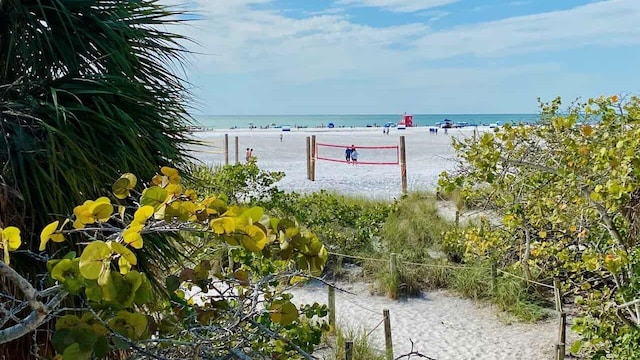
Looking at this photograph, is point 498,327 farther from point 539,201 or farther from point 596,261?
point 596,261

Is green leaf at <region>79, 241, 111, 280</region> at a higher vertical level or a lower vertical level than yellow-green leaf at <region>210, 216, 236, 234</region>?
lower

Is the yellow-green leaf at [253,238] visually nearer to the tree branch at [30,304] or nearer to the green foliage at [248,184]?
the tree branch at [30,304]

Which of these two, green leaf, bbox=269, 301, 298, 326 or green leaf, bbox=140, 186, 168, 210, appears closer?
green leaf, bbox=140, 186, 168, 210

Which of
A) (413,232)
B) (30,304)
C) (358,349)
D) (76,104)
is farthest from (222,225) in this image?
(413,232)

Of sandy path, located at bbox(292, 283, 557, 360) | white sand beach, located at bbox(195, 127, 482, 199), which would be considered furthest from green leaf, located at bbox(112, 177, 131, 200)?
white sand beach, located at bbox(195, 127, 482, 199)

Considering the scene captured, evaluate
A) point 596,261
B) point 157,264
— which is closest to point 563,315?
point 596,261

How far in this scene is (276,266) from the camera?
4.09 m

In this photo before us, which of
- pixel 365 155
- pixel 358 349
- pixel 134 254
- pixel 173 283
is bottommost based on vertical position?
pixel 358 349

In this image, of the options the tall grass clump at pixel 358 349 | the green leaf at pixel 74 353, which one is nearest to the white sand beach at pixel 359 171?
the tall grass clump at pixel 358 349

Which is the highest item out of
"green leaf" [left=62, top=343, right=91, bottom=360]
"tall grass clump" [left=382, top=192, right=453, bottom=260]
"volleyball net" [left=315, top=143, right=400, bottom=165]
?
"green leaf" [left=62, top=343, right=91, bottom=360]

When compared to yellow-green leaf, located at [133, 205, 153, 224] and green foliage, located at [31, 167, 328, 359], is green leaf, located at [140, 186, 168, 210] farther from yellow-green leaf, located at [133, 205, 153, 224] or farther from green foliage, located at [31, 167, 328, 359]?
yellow-green leaf, located at [133, 205, 153, 224]

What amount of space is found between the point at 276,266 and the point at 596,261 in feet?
6.59

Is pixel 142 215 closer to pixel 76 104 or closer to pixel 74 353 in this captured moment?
pixel 74 353

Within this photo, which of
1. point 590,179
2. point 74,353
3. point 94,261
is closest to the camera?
point 94,261
